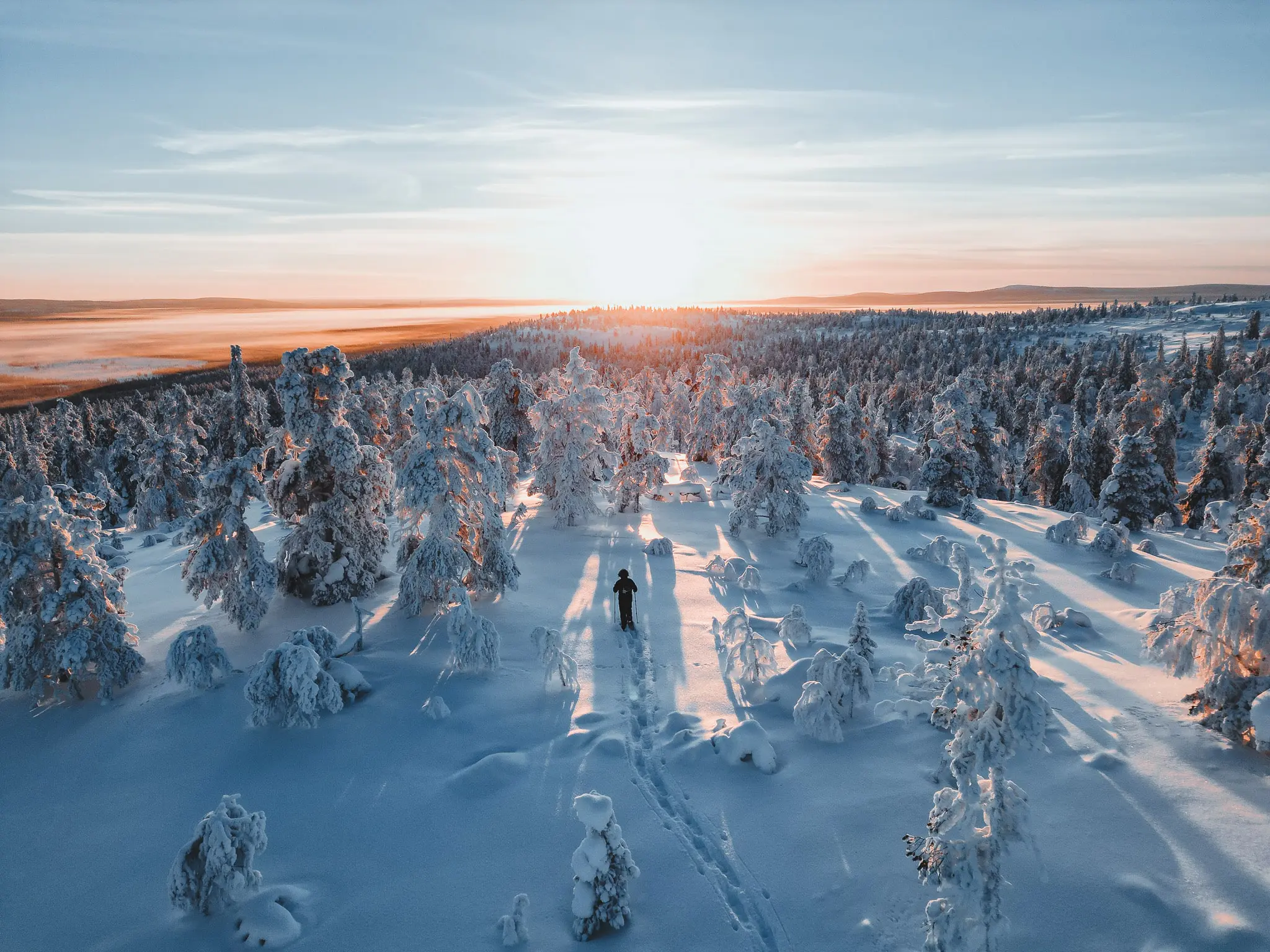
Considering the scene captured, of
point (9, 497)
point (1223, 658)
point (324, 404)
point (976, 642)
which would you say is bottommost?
point (9, 497)

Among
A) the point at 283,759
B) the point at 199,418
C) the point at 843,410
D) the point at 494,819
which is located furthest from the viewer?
the point at 199,418

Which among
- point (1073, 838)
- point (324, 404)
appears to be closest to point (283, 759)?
point (324, 404)

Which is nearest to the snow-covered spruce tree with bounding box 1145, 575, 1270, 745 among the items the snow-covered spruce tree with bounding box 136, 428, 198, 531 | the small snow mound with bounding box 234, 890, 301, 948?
the small snow mound with bounding box 234, 890, 301, 948

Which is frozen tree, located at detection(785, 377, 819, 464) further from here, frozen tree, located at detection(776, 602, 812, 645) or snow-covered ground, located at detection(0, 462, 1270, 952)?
snow-covered ground, located at detection(0, 462, 1270, 952)

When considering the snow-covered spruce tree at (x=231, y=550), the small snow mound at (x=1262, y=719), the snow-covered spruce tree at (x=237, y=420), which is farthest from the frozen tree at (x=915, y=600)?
the snow-covered spruce tree at (x=237, y=420)

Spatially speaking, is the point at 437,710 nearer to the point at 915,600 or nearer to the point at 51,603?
the point at 51,603

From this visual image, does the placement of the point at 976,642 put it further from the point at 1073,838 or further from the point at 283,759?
the point at 283,759

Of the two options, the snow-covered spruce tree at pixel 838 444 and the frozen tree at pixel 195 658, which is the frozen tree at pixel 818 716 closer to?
the frozen tree at pixel 195 658

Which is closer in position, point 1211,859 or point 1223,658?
point 1211,859
